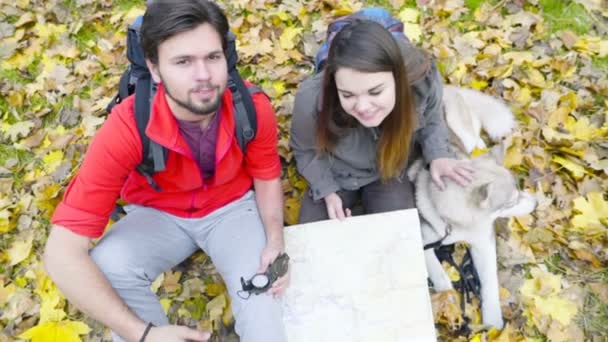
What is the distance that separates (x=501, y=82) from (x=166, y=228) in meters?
2.56

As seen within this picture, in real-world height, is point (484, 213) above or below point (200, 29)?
below

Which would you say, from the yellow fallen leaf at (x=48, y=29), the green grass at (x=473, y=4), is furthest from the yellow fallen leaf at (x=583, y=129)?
the yellow fallen leaf at (x=48, y=29)

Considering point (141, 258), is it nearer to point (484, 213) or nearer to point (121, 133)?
point (121, 133)

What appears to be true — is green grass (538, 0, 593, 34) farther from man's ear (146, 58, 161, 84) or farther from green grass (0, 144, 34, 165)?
green grass (0, 144, 34, 165)

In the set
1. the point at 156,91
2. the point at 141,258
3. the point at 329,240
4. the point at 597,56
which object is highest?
the point at 156,91

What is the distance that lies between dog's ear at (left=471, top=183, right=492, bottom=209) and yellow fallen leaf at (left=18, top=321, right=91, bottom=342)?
92.9 inches

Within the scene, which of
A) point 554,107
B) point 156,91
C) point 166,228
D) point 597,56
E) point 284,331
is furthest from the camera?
point 597,56

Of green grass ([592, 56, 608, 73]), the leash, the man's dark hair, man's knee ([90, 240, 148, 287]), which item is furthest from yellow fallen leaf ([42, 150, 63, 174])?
green grass ([592, 56, 608, 73])

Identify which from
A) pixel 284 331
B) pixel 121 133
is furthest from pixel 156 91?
pixel 284 331

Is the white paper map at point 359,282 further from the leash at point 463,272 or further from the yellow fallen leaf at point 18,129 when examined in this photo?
the yellow fallen leaf at point 18,129

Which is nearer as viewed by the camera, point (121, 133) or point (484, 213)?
point (121, 133)

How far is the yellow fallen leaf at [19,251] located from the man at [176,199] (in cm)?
93

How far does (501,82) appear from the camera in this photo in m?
3.48

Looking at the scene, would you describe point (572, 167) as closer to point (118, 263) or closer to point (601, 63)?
point (601, 63)
